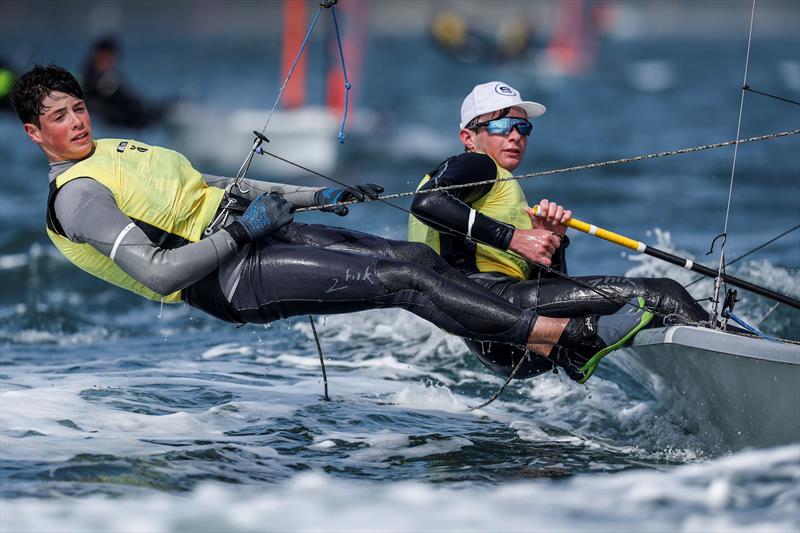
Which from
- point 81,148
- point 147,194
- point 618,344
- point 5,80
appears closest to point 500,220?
point 618,344

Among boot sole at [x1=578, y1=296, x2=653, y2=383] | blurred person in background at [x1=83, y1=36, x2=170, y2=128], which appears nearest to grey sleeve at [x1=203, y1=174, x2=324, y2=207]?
boot sole at [x1=578, y1=296, x2=653, y2=383]

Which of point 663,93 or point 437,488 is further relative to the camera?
point 663,93

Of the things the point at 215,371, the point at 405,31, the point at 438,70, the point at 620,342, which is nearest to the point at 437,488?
the point at 620,342

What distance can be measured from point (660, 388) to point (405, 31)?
2007 inches

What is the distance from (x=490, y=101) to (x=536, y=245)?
730 mm

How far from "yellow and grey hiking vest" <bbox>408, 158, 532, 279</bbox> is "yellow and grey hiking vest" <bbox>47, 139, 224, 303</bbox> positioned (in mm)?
909

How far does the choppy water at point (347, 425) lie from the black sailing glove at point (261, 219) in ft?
2.60

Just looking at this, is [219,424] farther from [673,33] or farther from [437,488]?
[673,33]

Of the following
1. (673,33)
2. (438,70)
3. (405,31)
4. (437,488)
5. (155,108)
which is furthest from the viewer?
(673,33)

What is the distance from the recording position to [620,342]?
4207 mm

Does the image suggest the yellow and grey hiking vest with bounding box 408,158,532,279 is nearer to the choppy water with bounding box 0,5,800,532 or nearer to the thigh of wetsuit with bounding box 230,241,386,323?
the thigh of wetsuit with bounding box 230,241,386,323

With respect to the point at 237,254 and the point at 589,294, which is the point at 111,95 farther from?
the point at 589,294

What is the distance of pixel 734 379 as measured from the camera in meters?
4.13

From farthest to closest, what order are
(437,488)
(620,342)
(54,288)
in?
(54,288) → (620,342) → (437,488)
